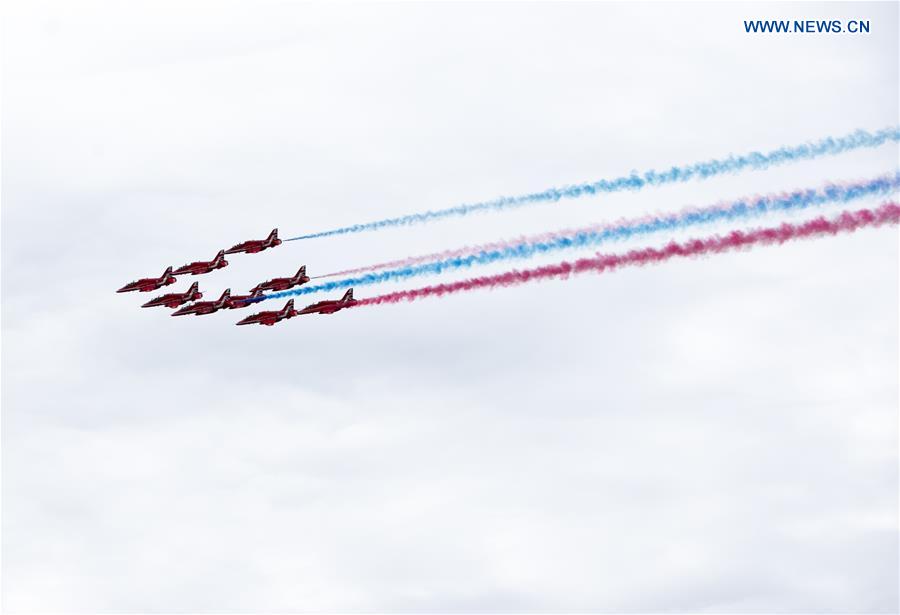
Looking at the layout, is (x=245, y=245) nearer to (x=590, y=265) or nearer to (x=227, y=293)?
(x=227, y=293)

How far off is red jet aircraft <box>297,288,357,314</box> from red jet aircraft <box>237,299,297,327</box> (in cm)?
149

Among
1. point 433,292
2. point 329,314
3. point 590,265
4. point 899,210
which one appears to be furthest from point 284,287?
point 899,210

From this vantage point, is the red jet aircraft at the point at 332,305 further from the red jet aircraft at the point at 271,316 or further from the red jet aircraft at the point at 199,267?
the red jet aircraft at the point at 199,267

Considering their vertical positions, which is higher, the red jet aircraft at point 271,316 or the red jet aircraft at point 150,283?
the red jet aircraft at point 150,283

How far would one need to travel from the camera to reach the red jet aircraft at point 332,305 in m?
127

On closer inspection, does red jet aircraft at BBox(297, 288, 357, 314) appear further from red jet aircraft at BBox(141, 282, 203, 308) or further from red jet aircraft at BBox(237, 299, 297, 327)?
red jet aircraft at BBox(141, 282, 203, 308)

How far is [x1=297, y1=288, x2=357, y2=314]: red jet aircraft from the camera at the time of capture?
12704 centimetres

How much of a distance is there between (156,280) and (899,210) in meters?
53.7

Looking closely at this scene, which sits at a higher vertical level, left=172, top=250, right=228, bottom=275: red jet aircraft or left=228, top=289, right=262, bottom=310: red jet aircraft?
A: left=172, top=250, right=228, bottom=275: red jet aircraft

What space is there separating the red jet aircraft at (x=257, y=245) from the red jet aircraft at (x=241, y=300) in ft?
10.9

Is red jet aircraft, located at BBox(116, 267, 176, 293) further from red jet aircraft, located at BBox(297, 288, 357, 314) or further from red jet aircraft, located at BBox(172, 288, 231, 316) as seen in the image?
red jet aircraft, located at BBox(297, 288, 357, 314)

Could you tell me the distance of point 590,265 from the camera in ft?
362

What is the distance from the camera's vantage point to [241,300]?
429 feet

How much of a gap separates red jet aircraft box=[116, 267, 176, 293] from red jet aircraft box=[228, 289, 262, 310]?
15.0ft
